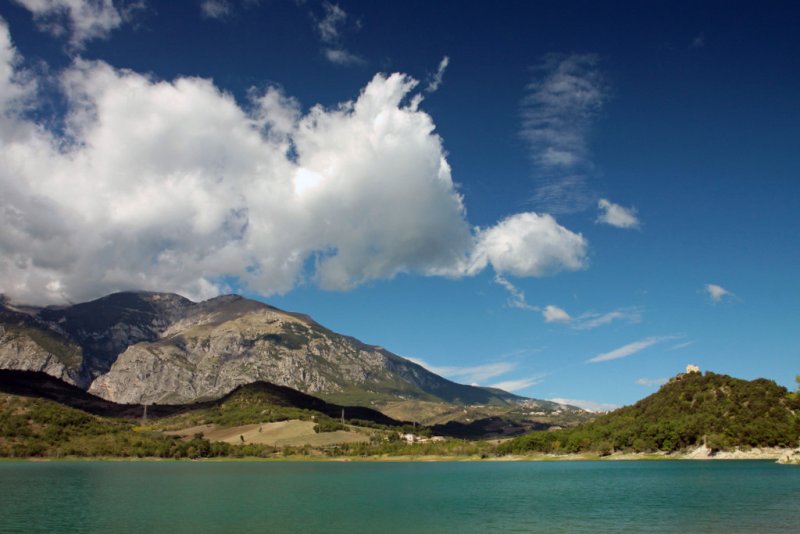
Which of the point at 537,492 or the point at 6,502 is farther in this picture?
the point at 537,492

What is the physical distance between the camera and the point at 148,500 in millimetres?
106562

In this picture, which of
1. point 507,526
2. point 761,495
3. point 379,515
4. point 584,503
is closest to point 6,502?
point 379,515

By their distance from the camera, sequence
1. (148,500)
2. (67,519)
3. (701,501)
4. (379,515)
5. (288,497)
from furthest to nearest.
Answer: (288,497)
(148,500)
(701,501)
(379,515)
(67,519)

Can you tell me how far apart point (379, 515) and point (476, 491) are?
1908 inches

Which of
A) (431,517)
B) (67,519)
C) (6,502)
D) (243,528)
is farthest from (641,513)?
(6,502)

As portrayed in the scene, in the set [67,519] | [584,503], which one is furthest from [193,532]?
[584,503]

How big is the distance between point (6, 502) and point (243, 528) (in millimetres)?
54051

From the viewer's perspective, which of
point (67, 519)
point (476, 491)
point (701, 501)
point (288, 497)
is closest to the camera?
point (67, 519)

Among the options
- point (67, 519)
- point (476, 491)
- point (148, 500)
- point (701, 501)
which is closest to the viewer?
point (67, 519)

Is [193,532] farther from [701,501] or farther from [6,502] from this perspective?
[701,501]

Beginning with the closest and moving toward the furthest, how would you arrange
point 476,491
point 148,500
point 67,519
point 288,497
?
point 67,519 → point 148,500 → point 288,497 → point 476,491

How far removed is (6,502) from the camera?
99062mm

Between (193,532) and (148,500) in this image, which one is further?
(148,500)

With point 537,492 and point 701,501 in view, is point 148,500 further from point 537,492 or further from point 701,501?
point 701,501
